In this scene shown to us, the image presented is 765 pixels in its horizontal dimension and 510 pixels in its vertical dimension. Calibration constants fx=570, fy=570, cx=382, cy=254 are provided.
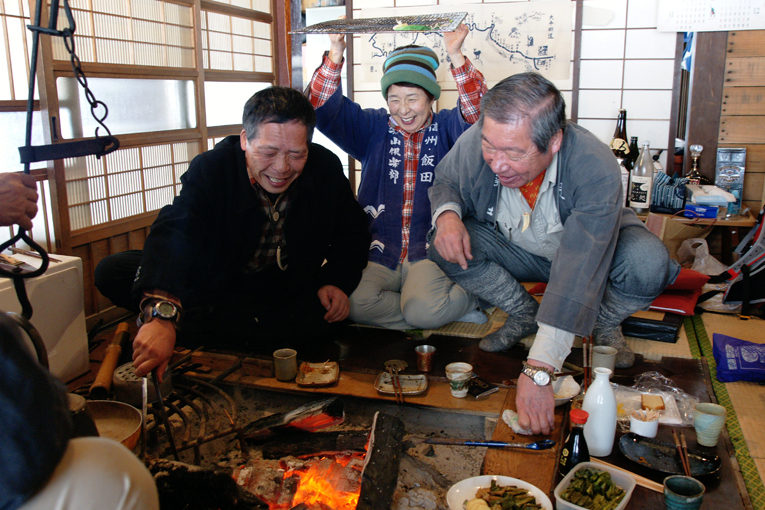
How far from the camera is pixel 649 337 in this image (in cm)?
285

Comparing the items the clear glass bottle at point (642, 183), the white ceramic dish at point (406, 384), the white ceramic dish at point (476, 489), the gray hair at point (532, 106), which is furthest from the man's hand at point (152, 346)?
the clear glass bottle at point (642, 183)

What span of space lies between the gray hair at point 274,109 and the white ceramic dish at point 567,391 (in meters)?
1.46

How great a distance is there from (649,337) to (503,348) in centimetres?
79

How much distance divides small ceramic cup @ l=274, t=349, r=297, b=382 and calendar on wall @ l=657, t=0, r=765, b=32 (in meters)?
3.68

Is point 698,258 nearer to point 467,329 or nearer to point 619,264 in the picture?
point 619,264

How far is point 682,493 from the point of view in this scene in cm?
156

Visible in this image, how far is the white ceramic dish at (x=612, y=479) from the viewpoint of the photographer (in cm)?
151

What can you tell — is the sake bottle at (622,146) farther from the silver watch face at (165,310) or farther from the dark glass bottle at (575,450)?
the silver watch face at (165,310)

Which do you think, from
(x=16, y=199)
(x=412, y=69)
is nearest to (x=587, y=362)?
(x=412, y=69)

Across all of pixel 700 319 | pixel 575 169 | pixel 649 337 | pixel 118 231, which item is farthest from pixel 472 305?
pixel 118 231

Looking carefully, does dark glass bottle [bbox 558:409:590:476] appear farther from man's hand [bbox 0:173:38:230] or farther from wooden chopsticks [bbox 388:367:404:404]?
man's hand [bbox 0:173:38:230]

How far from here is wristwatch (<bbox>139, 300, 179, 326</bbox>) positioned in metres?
1.94

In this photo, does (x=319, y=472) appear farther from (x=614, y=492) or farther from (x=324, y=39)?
(x=324, y=39)

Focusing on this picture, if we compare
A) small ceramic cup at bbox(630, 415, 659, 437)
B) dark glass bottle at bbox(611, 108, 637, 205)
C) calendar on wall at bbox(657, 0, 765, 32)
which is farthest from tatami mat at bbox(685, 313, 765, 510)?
calendar on wall at bbox(657, 0, 765, 32)
